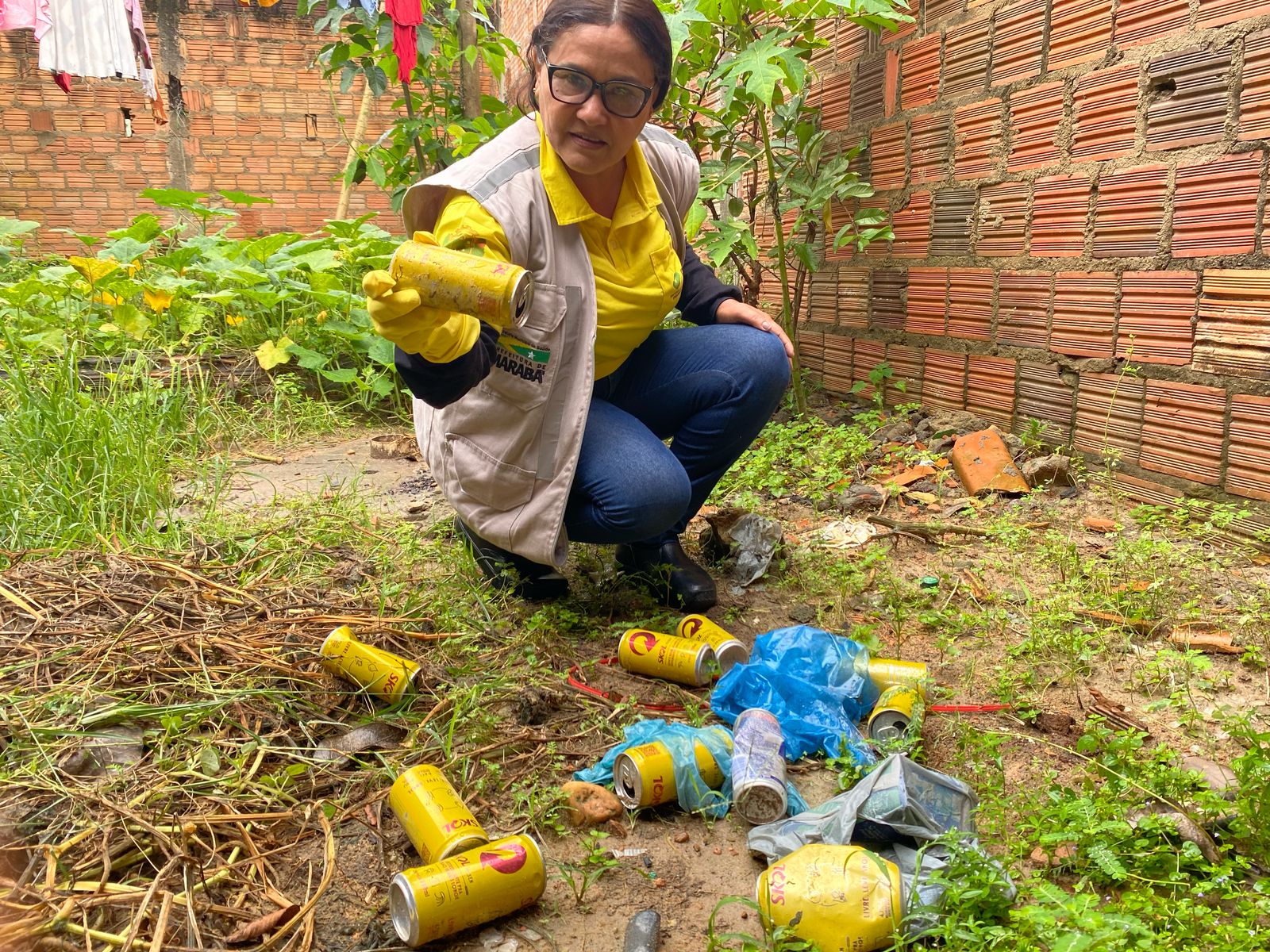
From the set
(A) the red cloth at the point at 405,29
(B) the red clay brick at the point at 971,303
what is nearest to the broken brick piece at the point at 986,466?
(B) the red clay brick at the point at 971,303

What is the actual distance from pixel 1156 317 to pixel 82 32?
275 inches

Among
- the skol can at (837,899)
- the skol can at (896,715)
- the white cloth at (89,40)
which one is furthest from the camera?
the white cloth at (89,40)

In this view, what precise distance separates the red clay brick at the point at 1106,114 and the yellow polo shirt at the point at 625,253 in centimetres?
142

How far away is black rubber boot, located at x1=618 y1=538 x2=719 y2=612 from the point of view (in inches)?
90.5

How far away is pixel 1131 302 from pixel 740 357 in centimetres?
127

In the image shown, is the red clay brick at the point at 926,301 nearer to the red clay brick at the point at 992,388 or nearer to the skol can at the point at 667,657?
the red clay brick at the point at 992,388

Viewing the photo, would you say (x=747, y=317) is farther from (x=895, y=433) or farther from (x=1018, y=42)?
(x=1018, y=42)

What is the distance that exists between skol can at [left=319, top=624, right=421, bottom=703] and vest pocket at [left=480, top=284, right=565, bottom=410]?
0.61m

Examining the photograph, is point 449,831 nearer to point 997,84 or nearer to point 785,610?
point 785,610

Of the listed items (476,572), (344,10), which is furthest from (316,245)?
(476,572)

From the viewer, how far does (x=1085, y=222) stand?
277 cm

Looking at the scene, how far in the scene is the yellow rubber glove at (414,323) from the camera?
1.52m

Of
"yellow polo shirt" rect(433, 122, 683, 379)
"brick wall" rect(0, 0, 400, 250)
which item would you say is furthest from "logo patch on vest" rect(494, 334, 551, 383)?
"brick wall" rect(0, 0, 400, 250)

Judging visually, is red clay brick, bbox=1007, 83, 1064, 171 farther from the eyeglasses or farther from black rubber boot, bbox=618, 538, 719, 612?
black rubber boot, bbox=618, 538, 719, 612
